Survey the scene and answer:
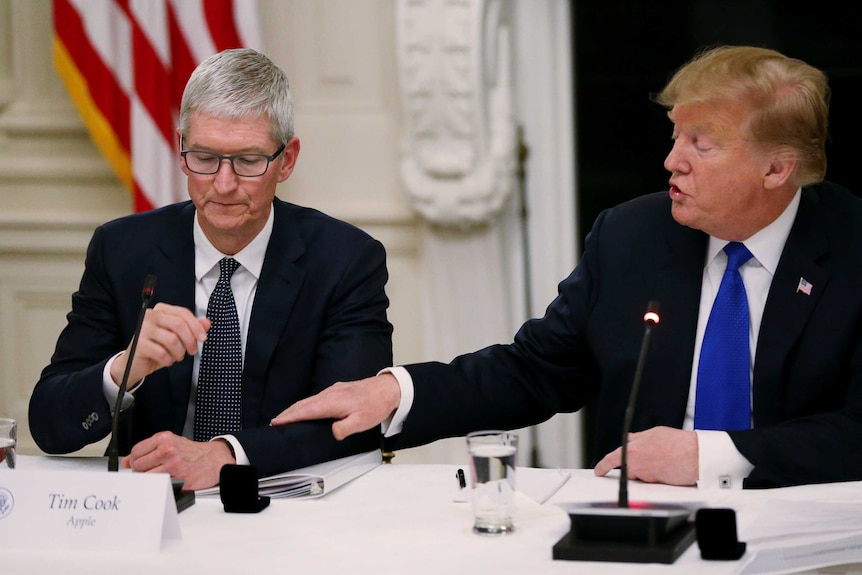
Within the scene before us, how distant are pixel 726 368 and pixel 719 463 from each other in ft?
1.07

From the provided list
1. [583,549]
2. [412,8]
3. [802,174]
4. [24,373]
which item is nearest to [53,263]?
[24,373]

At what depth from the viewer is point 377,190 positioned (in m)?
4.53

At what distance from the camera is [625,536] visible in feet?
5.89

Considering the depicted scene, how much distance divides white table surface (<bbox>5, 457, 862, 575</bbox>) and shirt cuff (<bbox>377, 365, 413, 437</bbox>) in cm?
25

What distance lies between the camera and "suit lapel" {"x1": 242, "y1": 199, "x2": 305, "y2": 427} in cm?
271

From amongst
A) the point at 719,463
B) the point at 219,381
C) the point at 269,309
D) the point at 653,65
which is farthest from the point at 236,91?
the point at 653,65

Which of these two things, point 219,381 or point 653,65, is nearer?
point 219,381

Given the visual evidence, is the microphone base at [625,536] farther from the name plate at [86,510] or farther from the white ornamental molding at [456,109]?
the white ornamental molding at [456,109]

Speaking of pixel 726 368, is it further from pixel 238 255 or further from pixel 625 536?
pixel 238 255

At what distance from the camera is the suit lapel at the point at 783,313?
246 cm

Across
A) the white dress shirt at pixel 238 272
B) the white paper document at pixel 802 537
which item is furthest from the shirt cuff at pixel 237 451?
the white paper document at pixel 802 537

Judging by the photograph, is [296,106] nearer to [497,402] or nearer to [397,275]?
[397,275]

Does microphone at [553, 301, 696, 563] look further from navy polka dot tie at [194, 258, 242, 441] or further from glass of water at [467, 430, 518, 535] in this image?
navy polka dot tie at [194, 258, 242, 441]

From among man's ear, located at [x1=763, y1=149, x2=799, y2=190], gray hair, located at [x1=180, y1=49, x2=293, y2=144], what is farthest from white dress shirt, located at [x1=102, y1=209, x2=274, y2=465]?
man's ear, located at [x1=763, y1=149, x2=799, y2=190]
